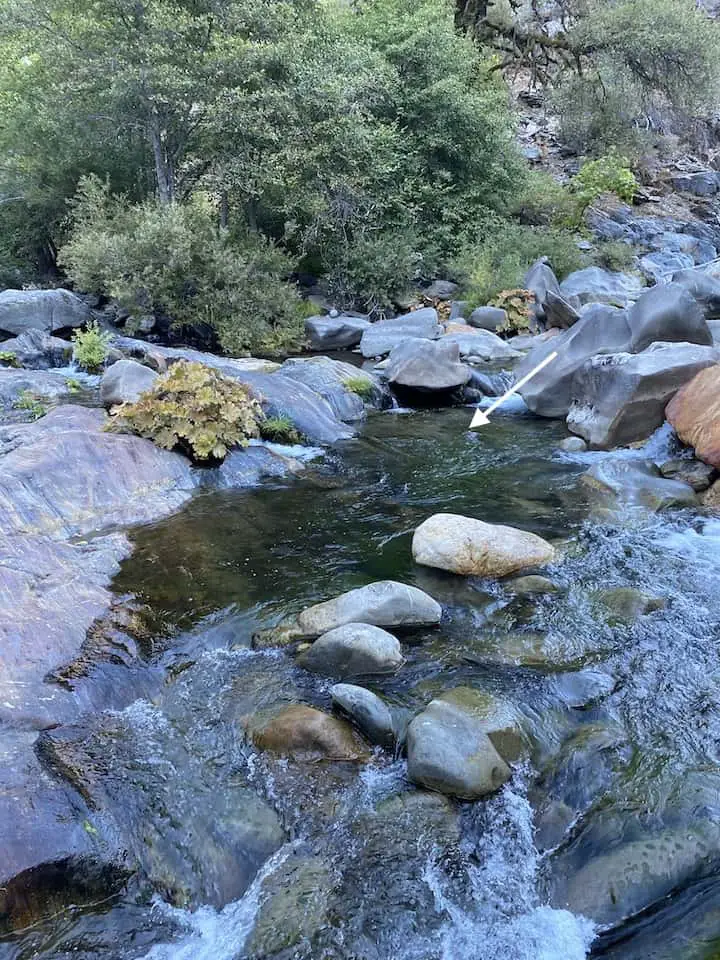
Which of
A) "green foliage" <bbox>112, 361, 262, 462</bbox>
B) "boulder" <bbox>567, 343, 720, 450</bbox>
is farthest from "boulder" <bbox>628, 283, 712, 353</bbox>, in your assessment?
"green foliage" <bbox>112, 361, 262, 462</bbox>

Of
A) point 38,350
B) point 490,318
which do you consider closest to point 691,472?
point 490,318

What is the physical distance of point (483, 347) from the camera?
14484 millimetres

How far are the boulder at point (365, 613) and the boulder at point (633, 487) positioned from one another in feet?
9.66

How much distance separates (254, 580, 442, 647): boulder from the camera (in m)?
5.21

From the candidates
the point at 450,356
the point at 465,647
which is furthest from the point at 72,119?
the point at 465,647

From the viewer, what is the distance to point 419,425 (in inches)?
433

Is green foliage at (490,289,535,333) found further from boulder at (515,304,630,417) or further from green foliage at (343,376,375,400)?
green foliage at (343,376,375,400)

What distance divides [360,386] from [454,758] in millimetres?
8437

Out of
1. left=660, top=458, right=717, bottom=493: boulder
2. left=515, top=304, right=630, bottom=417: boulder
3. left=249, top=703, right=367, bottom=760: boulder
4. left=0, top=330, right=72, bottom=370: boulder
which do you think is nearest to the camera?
left=249, top=703, right=367, bottom=760: boulder

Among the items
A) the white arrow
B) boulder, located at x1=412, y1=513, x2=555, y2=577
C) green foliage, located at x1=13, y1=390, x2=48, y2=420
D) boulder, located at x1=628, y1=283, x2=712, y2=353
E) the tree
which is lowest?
the white arrow

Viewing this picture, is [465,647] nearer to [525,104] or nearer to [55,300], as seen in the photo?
[55,300]

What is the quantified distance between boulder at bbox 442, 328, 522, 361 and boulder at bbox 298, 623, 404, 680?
9866 millimetres

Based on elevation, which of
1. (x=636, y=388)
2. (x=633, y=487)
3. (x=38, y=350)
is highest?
(x=38, y=350)

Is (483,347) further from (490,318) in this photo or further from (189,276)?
(189,276)
